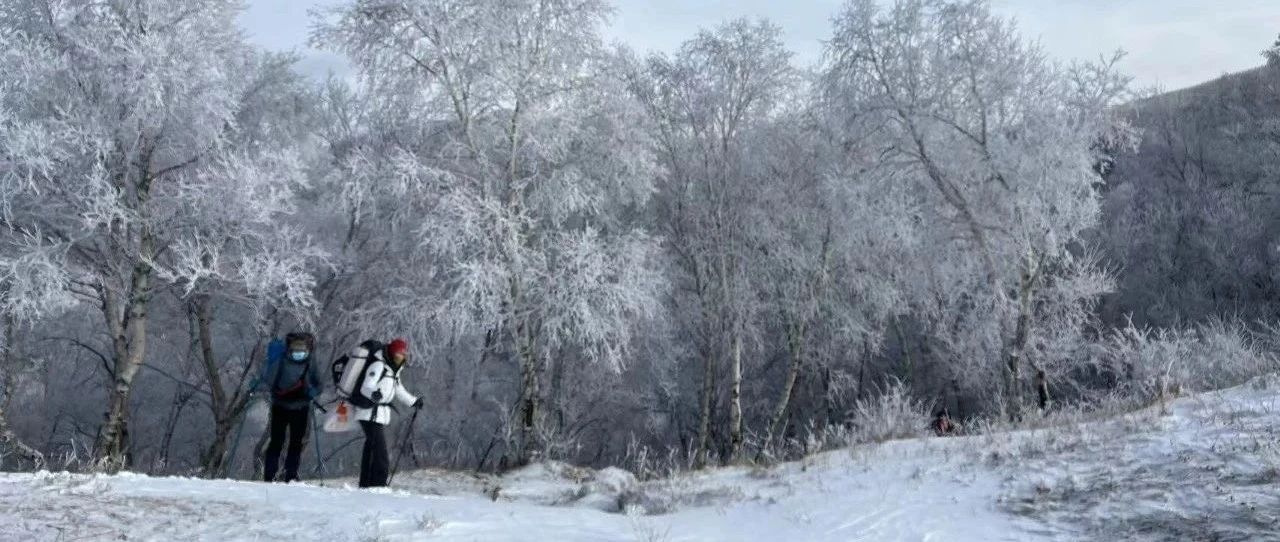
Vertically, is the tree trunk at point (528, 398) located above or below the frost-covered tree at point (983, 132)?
below

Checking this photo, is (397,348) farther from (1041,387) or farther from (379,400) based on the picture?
(1041,387)

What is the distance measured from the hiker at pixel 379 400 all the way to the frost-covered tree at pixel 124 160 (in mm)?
4646

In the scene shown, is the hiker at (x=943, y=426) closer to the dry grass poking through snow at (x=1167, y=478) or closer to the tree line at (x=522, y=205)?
the tree line at (x=522, y=205)

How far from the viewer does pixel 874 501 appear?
634 centimetres

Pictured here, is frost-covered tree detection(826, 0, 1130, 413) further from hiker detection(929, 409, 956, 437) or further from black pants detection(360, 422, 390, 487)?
black pants detection(360, 422, 390, 487)

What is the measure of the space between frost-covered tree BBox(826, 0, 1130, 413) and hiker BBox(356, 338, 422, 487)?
464 inches

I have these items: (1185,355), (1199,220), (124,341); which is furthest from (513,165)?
(1199,220)

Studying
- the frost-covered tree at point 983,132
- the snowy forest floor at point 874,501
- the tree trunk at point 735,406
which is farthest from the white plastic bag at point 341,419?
the frost-covered tree at point 983,132

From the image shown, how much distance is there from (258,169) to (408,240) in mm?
4234

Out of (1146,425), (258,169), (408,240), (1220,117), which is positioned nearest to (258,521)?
(1146,425)

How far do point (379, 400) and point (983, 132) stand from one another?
488 inches

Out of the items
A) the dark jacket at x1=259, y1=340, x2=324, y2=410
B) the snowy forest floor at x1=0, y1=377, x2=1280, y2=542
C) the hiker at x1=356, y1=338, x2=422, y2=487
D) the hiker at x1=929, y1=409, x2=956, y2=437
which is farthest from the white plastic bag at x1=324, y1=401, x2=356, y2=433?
the hiker at x1=929, y1=409, x2=956, y2=437

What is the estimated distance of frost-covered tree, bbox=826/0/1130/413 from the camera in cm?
1611

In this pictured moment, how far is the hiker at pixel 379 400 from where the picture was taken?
343 inches
